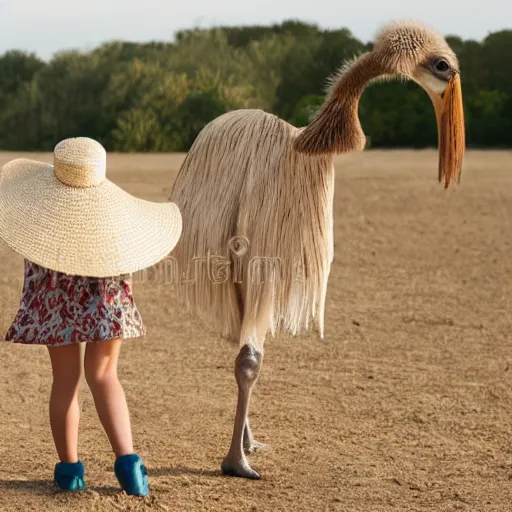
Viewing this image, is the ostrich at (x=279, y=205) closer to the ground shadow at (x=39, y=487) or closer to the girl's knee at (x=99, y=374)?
the ground shadow at (x=39, y=487)

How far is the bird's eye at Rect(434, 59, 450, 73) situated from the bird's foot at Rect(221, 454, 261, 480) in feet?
6.25

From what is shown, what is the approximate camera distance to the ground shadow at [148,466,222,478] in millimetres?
4762

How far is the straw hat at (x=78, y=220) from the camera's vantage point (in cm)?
396

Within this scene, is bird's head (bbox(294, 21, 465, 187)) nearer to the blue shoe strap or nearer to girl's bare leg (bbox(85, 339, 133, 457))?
girl's bare leg (bbox(85, 339, 133, 457))

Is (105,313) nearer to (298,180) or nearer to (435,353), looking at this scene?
(298,180)

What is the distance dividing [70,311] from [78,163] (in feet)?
1.83

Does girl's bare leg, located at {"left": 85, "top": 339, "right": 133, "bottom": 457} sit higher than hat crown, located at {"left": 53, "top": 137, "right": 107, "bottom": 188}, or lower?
lower

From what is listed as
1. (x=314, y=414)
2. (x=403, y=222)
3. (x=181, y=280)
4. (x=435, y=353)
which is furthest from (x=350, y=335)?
(x=403, y=222)

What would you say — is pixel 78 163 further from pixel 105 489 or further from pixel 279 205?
pixel 105 489

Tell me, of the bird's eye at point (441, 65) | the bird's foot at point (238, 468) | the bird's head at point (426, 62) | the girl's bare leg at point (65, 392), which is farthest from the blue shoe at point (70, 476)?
the bird's eye at point (441, 65)

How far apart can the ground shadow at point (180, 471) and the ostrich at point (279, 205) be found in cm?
8

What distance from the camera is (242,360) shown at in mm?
4781

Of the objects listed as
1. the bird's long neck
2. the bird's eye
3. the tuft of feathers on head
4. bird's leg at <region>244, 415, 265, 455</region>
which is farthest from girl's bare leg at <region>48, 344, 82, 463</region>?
the bird's eye

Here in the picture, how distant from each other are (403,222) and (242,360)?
8638 millimetres
